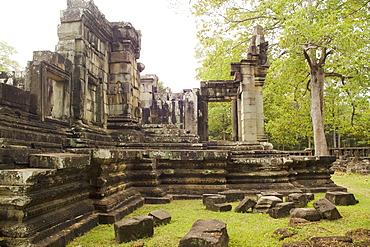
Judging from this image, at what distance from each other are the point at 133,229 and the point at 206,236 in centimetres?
89

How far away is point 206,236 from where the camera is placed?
2.87 m

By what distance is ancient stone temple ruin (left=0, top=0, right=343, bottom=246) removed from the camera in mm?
3191

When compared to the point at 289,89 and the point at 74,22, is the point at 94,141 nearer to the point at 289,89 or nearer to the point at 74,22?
the point at 74,22

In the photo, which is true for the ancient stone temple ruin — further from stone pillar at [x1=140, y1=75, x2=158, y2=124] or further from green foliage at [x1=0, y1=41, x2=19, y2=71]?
green foliage at [x1=0, y1=41, x2=19, y2=71]

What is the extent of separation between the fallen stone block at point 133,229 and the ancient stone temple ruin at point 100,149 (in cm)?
54

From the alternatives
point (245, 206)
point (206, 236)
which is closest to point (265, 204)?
point (245, 206)

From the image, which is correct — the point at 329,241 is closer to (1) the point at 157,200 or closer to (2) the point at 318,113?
(1) the point at 157,200

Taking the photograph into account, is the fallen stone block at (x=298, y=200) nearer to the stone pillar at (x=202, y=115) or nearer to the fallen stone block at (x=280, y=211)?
the fallen stone block at (x=280, y=211)

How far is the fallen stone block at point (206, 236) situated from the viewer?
2.79 m

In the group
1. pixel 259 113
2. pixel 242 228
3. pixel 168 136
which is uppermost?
pixel 259 113

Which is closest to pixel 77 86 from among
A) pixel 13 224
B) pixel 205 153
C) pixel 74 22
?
pixel 74 22

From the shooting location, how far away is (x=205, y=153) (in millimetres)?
6336

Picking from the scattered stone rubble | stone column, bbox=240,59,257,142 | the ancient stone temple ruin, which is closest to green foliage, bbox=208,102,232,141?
the ancient stone temple ruin

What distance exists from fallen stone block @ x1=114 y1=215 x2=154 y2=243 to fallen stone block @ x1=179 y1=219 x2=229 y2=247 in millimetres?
589
